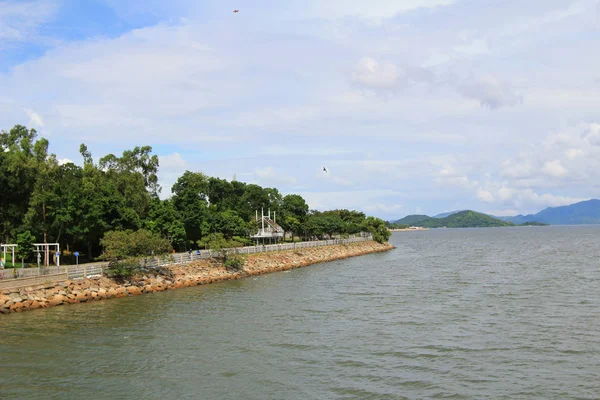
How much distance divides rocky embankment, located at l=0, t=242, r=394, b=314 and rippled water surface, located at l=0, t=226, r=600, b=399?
140 centimetres

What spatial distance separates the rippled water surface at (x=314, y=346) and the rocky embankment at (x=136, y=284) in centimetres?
140

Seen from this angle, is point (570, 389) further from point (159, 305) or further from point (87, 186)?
point (87, 186)

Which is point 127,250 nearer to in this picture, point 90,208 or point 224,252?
point 90,208

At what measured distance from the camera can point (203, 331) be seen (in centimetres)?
2503

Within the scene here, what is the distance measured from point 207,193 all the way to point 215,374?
95259mm

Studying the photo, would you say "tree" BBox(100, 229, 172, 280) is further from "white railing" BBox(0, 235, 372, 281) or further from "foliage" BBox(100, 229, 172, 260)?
"white railing" BBox(0, 235, 372, 281)

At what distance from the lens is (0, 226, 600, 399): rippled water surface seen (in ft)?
54.9

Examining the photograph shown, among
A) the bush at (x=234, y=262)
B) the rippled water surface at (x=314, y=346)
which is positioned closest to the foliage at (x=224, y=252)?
the bush at (x=234, y=262)

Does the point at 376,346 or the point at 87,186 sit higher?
the point at 87,186

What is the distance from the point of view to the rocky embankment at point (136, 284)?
31.8 metres

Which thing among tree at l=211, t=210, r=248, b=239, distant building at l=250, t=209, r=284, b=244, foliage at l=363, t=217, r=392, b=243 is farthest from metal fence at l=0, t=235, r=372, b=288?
foliage at l=363, t=217, r=392, b=243

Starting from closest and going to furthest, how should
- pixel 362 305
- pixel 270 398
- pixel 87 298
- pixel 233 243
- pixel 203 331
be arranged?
pixel 270 398
pixel 203 331
pixel 362 305
pixel 87 298
pixel 233 243

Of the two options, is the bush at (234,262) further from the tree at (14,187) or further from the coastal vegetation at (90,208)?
the tree at (14,187)

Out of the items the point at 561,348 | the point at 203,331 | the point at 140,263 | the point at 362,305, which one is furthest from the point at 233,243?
the point at 561,348
